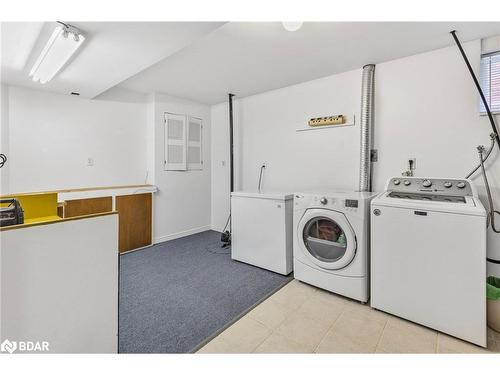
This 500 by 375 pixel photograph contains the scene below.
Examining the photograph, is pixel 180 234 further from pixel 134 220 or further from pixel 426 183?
pixel 426 183

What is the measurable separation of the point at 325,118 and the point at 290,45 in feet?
3.39

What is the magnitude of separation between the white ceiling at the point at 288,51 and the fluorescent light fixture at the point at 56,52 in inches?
34.1

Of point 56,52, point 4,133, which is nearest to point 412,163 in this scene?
point 56,52

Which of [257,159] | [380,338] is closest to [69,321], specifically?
[380,338]

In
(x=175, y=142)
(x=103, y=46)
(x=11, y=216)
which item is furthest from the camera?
(x=175, y=142)

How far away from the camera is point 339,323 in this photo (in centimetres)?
183

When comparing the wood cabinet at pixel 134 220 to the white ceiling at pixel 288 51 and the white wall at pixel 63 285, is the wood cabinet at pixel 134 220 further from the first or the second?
the white wall at pixel 63 285

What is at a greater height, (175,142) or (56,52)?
(56,52)

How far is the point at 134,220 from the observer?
3.40m

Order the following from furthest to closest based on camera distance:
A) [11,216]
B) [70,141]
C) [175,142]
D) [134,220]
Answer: [175,142]
[134,220]
[70,141]
[11,216]

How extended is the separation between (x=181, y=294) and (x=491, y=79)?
10.7ft

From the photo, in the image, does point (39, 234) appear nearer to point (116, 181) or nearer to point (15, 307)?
point (15, 307)

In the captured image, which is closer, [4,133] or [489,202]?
[489,202]

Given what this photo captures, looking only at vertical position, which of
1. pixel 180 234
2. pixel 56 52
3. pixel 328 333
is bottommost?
pixel 328 333
